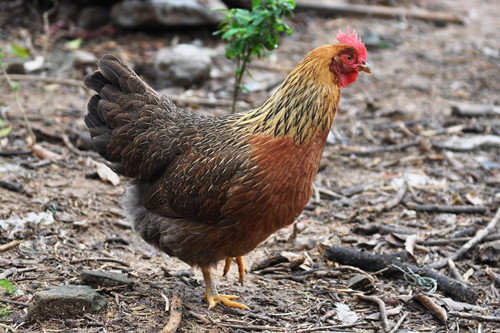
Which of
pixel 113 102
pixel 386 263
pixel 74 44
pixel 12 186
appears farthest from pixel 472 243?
pixel 74 44

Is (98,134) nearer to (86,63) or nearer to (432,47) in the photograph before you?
(86,63)

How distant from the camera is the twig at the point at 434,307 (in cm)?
429

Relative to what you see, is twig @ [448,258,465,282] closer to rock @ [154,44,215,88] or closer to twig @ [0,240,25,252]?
twig @ [0,240,25,252]

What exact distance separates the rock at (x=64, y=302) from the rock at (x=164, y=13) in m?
7.22

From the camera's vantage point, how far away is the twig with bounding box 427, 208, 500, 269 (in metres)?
5.10

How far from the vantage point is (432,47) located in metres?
11.6

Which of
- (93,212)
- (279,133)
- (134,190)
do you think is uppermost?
(279,133)

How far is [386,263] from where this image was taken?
4.99 m

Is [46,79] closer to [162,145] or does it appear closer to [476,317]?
[162,145]

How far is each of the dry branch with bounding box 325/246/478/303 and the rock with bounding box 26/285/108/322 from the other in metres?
2.17

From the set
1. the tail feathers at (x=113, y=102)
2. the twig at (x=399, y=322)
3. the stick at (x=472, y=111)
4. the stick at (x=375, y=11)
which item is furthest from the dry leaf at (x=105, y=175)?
the stick at (x=375, y=11)

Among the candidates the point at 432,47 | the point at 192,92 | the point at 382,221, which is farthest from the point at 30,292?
the point at 432,47

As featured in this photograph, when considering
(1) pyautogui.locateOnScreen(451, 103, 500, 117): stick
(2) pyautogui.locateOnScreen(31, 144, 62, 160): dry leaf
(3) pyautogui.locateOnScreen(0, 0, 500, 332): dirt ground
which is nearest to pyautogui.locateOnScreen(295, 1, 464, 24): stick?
(3) pyautogui.locateOnScreen(0, 0, 500, 332): dirt ground

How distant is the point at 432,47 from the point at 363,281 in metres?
8.10
